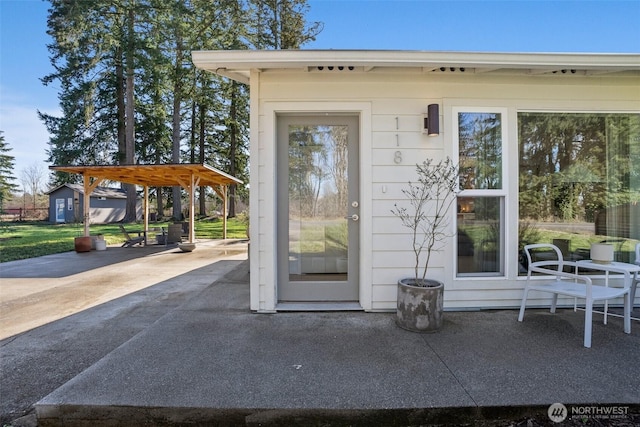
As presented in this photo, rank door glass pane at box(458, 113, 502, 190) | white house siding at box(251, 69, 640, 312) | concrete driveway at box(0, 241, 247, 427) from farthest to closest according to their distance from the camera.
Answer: door glass pane at box(458, 113, 502, 190)
white house siding at box(251, 69, 640, 312)
concrete driveway at box(0, 241, 247, 427)

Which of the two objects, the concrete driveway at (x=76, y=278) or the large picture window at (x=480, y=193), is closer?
the large picture window at (x=480, y=193)

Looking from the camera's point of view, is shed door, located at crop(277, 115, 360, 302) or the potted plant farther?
shed door, located at crop(277, 115, 360, 302)

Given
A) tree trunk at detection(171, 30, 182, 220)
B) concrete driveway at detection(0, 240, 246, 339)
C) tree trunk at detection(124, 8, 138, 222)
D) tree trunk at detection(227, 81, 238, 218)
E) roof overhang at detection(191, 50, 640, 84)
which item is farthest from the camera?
tree trunk at detection(227, 81, 238, 218)

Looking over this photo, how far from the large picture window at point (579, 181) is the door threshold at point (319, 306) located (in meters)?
1.89

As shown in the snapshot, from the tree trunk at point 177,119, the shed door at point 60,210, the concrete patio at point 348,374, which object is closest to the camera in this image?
the concrete patio at point 348,374

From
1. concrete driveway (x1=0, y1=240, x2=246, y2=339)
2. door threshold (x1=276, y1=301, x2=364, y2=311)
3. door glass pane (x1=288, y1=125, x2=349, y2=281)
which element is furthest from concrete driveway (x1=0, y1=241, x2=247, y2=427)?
door glass pane (x1=288, y1=125, x2=349, y2=281)

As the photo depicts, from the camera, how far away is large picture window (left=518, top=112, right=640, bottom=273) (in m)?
3.35

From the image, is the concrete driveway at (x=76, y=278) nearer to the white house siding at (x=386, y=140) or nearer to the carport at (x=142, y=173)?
the carport at (x=142, y=173)

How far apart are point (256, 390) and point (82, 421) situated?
37.8 inches

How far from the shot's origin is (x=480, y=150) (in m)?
3.29

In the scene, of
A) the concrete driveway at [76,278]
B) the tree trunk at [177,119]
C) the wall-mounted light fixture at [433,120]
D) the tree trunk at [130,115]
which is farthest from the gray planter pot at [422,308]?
the tree trunk at [177,119]

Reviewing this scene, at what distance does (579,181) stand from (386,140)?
91.4 inches

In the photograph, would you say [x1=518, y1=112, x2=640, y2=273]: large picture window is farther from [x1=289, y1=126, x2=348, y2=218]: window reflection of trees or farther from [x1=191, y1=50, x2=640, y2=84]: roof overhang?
[x1=289, y1=126, x2=348, y2=218]: window reflection of trees

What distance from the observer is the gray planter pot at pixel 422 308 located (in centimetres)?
268
